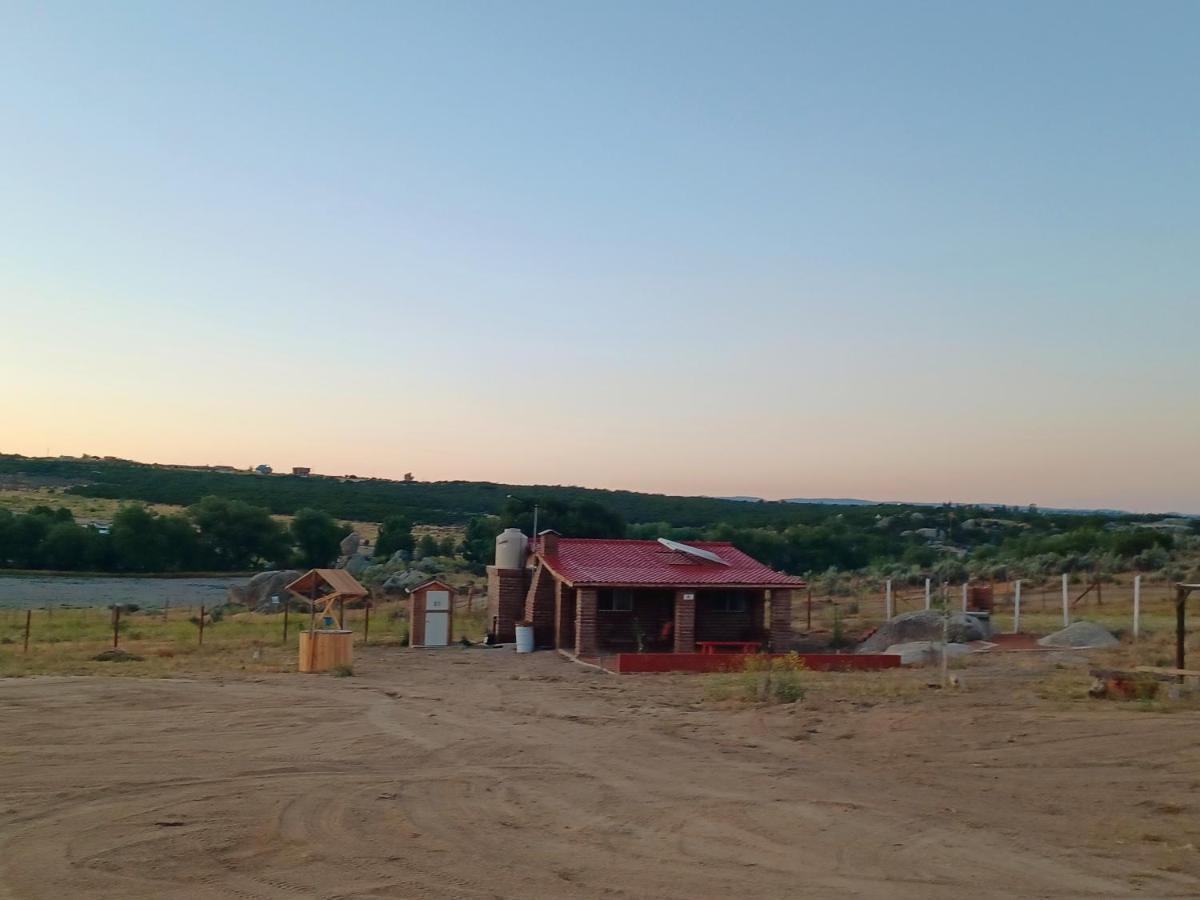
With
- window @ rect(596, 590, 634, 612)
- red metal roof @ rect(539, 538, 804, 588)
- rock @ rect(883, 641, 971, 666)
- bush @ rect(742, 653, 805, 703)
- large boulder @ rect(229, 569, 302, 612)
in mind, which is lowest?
large boulder @ rect(229, 569, 302, 612)

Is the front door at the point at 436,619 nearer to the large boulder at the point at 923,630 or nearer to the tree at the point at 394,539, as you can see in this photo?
the large boulder at the point at 923,630

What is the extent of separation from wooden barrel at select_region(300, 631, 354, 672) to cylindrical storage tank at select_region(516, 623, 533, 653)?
23.2 ft

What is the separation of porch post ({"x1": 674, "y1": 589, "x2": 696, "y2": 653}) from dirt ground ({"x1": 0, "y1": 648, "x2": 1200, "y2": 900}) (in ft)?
33.5

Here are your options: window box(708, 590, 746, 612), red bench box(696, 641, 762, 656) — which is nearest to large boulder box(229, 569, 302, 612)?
window box(708, 590, 746, 612)

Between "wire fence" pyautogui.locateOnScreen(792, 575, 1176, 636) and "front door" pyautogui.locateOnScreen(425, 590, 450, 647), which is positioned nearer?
"front door" pyautogui.locateOnScreen(425, 590, 450, 647)

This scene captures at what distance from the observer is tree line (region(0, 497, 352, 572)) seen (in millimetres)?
71500

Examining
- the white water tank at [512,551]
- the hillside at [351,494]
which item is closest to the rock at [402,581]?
the white water tank at [512,551]

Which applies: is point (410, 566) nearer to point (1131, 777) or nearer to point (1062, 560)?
point (1062, 560)

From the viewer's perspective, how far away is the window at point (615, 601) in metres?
31.5

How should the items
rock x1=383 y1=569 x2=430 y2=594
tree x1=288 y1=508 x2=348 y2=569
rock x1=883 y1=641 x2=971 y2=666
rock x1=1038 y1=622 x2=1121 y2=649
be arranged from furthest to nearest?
tree x1=288 y1=508 x2=348 y2=569 → rock x1=383 y1=569 x2=430 y2=594 → rock x1=1038 y1=622 x2=1121 y2=649 → rock x1=883 y1=641 x2=971 y2=666

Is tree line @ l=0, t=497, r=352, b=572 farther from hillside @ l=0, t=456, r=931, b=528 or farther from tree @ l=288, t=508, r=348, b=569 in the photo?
hillside @ l=0, t=456, r=931, b=528

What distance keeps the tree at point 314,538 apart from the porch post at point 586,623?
168ft

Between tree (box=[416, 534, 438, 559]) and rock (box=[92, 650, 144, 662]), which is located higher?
tree (box=[416, 534, 438, 559])

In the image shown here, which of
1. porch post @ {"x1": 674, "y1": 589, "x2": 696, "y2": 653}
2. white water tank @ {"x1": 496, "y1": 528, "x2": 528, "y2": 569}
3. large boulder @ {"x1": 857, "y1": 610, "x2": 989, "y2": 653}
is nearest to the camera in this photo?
porch post @ {"x1": 674, "y1": 589, "x2": 696, "y2": 653}
